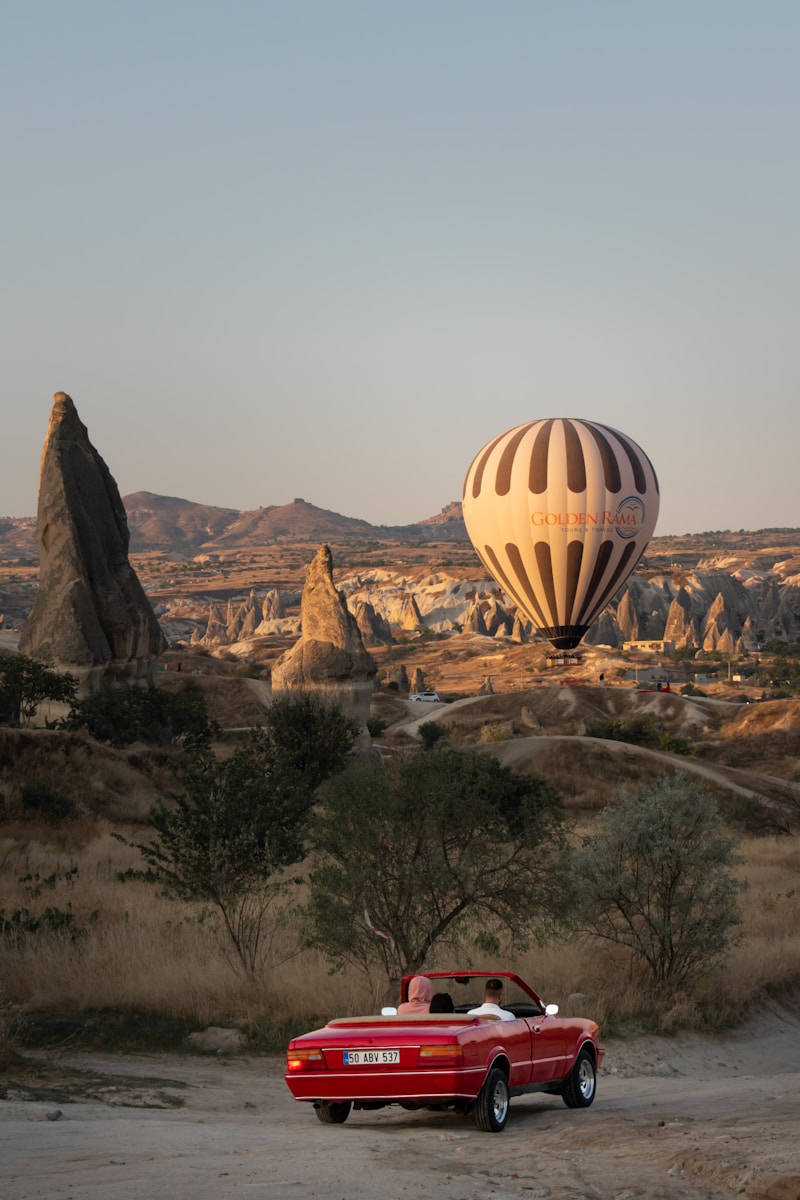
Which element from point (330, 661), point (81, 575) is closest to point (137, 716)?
point (81, 575)

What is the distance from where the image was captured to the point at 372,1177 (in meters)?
7.06

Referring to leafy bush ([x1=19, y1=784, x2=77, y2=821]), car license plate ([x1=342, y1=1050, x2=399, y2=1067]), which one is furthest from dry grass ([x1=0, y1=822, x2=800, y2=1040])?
leafy bush ([x1=19, y1=784, x2=77, y2=821])

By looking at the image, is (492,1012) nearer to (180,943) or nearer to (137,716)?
(180,943)

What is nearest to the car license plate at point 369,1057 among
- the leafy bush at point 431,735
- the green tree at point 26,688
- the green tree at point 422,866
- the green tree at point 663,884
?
the green tree at point 422,866

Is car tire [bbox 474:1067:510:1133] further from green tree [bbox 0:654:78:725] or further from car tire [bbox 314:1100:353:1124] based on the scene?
green tree [bbox 0:654:78:725]

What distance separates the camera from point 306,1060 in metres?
8.90

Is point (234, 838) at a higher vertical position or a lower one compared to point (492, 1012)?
lower

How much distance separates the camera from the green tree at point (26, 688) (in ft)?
155

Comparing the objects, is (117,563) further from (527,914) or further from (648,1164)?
(648,1164)

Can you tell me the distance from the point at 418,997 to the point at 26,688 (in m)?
40.2

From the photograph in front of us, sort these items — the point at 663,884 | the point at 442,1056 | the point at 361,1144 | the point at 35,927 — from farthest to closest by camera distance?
the point at 663,884 < the point at 35,927 < the point at 442,1056 < the point at 361,1144

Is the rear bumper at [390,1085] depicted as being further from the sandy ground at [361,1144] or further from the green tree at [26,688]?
the green tree at [26,688]

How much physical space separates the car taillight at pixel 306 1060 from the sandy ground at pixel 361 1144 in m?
0.42

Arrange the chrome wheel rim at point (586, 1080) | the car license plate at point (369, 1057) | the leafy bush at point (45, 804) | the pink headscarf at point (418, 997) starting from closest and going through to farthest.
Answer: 1. the car license plate at point (369, 1057)
2. the pink headscarf at point (418, 997)
3. the chrome wheel rim at point (586, 1080)
4. the leafy bush at point (45, 804)
